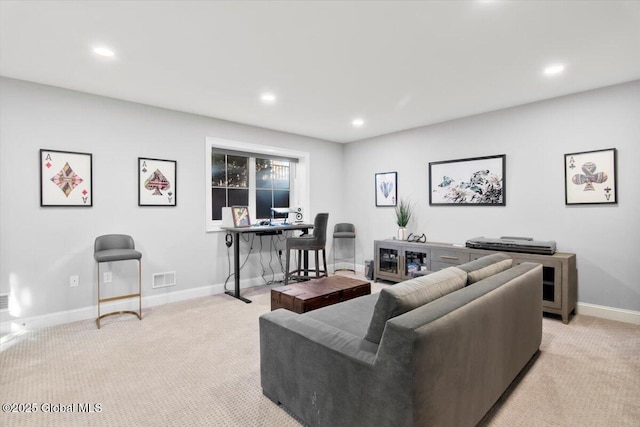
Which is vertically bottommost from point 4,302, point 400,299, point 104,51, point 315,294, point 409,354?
point 4,302

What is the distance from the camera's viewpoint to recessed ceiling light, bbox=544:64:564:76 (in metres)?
2.85

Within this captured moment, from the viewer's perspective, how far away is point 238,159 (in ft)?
16.1

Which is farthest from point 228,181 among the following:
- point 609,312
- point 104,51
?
point 609,312

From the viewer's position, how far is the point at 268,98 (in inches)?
144

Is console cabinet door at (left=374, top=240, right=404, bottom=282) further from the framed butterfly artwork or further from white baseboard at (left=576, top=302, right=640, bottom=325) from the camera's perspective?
white baseboard at (left=576, top=302, right=640, bottom=325)

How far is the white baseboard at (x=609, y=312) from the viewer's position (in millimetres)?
3203

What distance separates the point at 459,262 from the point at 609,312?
4.91ft

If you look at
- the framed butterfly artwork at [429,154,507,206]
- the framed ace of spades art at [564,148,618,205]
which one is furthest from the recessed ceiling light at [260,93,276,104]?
the framed ace of spades art at [564,148,618,205]

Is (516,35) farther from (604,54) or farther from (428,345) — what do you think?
(428,345)

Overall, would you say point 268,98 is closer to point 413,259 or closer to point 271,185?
point 271,185

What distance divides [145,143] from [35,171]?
1080 millimetres

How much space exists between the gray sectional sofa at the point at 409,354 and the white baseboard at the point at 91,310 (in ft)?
8.22

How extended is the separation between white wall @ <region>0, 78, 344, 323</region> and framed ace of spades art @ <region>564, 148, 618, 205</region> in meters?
4.18

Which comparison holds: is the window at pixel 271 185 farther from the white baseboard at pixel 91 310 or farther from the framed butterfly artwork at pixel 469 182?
the framed butterfly artwork at pixel 469 182
